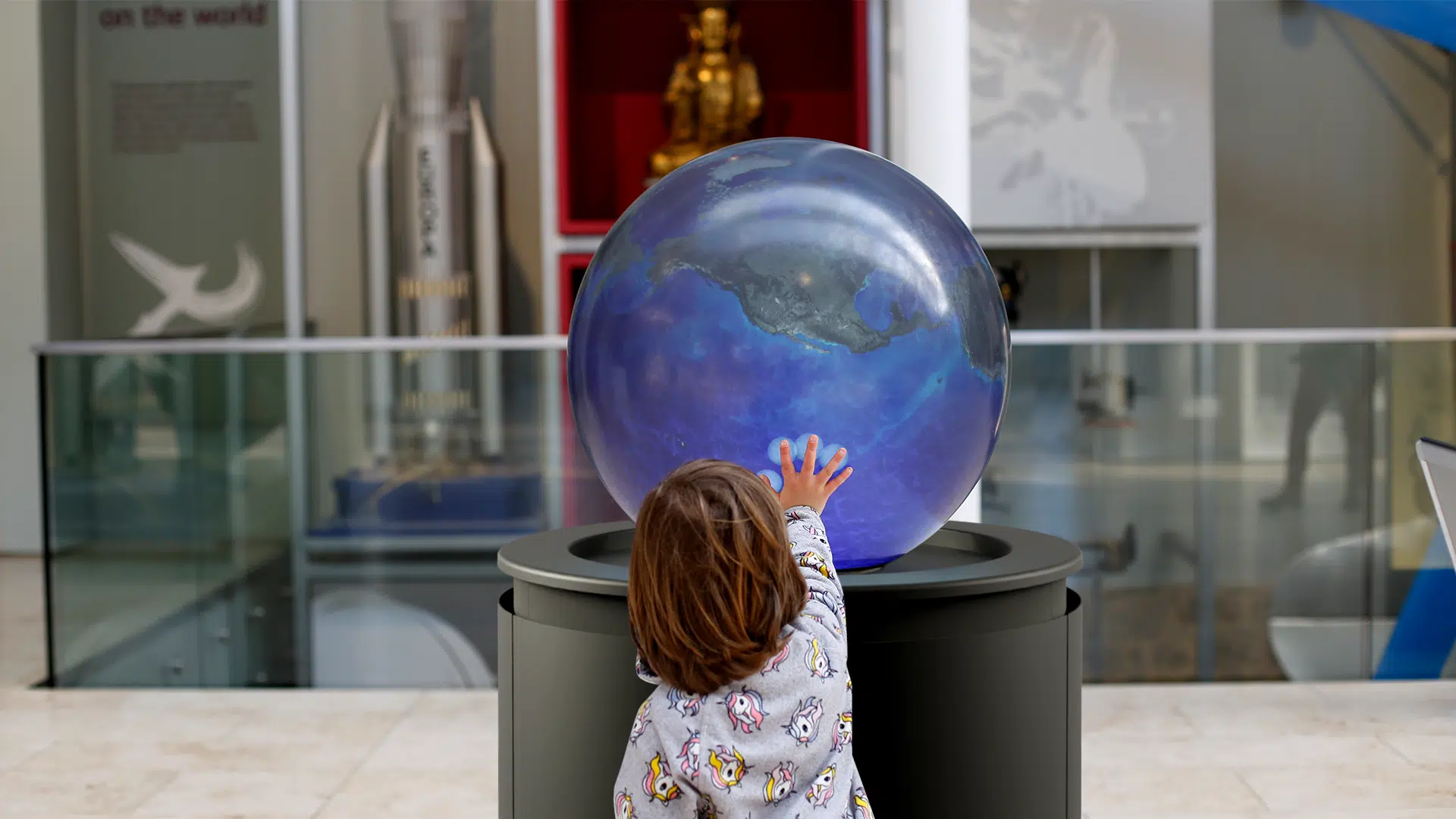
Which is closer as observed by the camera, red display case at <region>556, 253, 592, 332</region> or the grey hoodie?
the grey hoodie

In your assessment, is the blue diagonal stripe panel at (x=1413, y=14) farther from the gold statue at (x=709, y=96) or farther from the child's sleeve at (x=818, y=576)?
the child's sleeve at (x=818, y=576)

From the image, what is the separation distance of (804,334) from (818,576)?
24cm

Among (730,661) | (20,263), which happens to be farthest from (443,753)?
(20,263)

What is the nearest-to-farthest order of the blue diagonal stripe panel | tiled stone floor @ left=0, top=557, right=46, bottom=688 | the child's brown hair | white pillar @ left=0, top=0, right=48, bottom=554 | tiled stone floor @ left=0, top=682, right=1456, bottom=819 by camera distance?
the child's brown hair → tiled stone floor @ left=0, top=682, right=1456, bottom=819 → the blue diagonal stripe panel → tiled stone floor @ left=0, top=557, right=46, bottom=688 → white pillar @ left=0, top=0, right=48, bottom=554

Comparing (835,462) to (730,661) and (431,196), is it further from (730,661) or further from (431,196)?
(431,196)

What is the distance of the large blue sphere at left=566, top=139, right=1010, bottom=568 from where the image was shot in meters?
1.38

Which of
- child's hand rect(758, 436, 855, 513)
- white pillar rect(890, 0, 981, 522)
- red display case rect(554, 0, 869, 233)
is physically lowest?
child's hand rect(758, 436, 855, 513)

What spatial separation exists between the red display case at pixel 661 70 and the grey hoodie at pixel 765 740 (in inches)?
163

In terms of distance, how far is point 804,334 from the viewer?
137 cm

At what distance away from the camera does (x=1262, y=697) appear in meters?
3.29

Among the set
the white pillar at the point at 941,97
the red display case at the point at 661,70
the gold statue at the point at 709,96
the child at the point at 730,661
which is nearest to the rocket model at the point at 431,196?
the red display case at the point at 661,70

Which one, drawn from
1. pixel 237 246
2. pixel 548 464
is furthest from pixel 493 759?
pixel 237 246

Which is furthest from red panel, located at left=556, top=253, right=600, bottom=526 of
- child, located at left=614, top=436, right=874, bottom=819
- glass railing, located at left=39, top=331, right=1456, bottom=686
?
child, located at left=614, top=436, right=874, bottom=819

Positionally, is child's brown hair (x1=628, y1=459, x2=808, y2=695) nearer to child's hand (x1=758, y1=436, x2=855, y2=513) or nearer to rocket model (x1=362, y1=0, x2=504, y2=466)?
child's hand (x1=758, y1=436, x2=855, y2=513)
